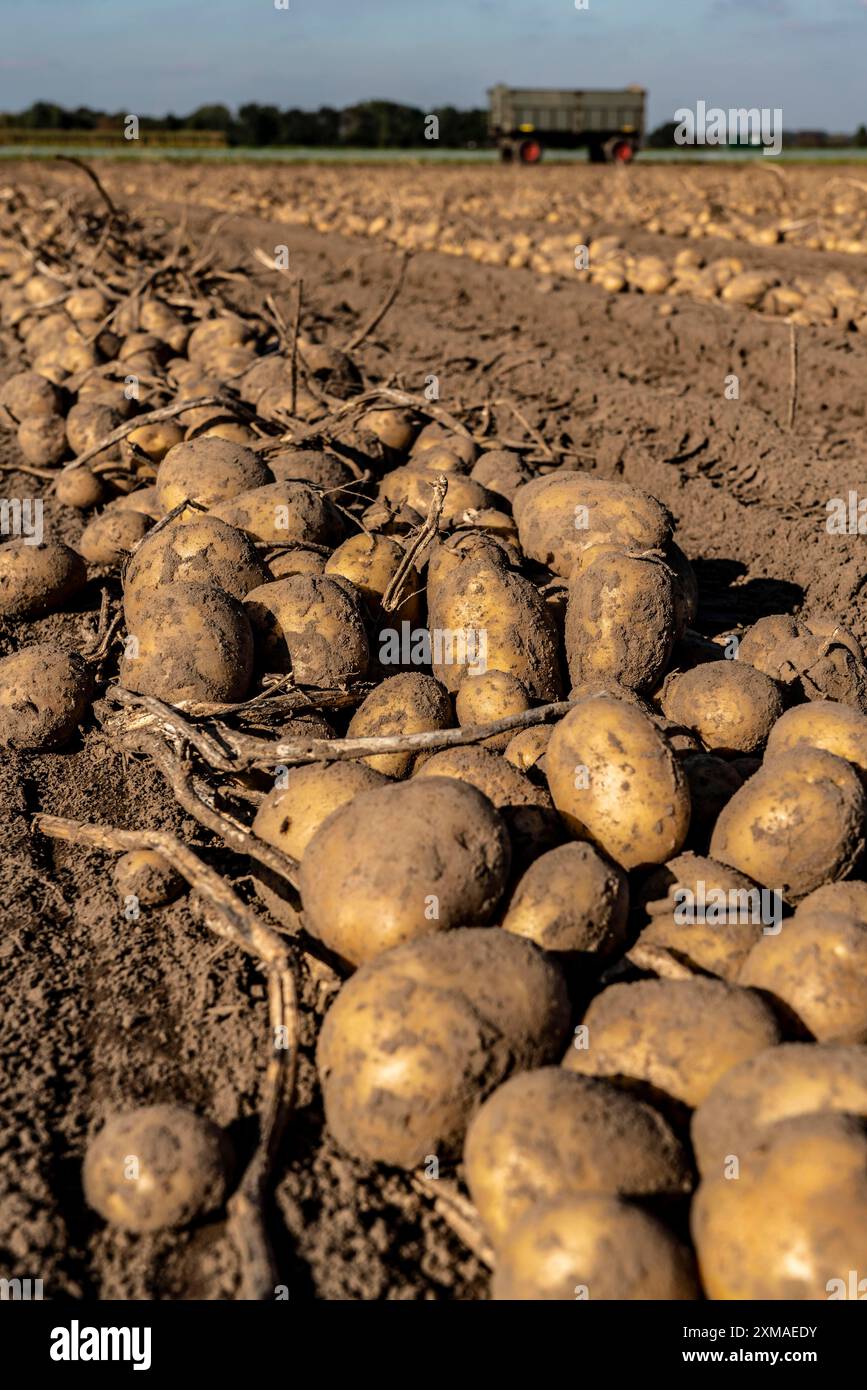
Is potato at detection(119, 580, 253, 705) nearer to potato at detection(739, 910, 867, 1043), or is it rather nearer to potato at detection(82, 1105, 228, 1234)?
potato at detection(82, 1105, 228, 1234)

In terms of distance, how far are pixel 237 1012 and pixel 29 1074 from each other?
0.51 meters

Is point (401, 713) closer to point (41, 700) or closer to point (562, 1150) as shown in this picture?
point (41, 700)

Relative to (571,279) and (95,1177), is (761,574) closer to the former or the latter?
(95,1177)

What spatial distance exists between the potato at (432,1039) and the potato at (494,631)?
52.9 inches

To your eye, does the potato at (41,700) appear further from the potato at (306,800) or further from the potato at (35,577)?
the potato at (306,800)

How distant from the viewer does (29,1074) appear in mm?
2576

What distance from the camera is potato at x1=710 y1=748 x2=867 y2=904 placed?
275 centimetres

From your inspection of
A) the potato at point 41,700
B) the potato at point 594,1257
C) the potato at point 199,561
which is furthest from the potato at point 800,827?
the potato at point 41,700

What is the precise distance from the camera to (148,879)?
3.05m

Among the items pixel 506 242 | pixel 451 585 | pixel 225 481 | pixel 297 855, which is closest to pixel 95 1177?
pixel 297 855

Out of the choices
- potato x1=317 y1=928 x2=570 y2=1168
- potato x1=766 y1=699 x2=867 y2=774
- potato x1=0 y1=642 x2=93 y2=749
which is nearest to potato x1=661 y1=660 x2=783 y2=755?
potato x1=766 y1=699 x2=867 y2=774

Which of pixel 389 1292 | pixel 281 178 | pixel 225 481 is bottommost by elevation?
pixel 389 1292

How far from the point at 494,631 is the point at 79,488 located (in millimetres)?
3185

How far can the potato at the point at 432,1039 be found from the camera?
2213 millimetres
